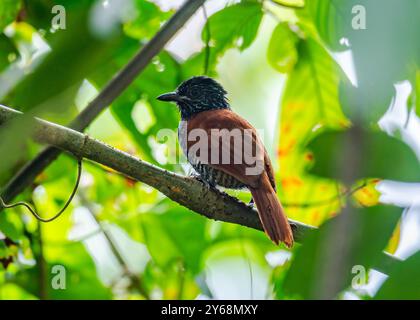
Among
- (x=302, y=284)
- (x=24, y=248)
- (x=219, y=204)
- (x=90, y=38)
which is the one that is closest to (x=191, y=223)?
(x=219, y=204)

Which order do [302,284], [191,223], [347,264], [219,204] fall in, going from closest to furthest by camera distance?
[347,264] → [302,284] → [219,204] → [191,223]

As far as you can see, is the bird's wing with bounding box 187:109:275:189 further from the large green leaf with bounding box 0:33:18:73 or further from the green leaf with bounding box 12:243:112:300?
the large green leaf with bounding box 0:33:18:73

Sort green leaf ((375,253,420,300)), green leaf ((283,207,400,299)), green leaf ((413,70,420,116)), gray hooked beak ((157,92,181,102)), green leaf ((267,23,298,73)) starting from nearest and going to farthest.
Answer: green leaf ((283,207,400,299)), green leaf ((375,253,420,300)), green leaf ((413,70,420,116)), green leaf ((267,23,298,73)), gray hooked beak ((157,92,181,102))

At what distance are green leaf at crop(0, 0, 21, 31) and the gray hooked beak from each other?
2.49 feet

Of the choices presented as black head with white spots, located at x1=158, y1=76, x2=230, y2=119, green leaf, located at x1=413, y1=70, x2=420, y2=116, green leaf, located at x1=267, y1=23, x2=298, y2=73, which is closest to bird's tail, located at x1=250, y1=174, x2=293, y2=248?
green leaf, located at x1=267, y1=23, x2=298, y2=73

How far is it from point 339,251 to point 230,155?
7.26 feet

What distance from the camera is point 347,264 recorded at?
485mm

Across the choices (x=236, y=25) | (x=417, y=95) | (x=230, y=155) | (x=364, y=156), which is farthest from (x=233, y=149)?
(x=364, y=156)

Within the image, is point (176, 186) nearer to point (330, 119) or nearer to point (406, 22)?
point (330, 119)

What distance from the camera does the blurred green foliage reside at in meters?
0.51

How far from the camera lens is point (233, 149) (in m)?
2.70

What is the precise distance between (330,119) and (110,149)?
2.87ft

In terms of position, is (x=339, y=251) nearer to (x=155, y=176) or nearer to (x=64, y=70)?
(x=64, y=70)

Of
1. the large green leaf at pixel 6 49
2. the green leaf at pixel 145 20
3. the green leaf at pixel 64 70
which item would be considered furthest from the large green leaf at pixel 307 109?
the green leaf at pixel 64 70
